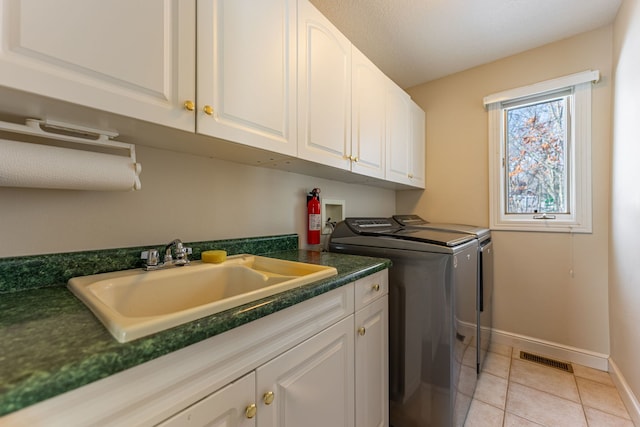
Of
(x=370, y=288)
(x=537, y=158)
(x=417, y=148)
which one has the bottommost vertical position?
(x=370, y=288)

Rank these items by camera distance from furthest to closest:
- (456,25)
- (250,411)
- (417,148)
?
(417,148) → (456,25) → (250,411)

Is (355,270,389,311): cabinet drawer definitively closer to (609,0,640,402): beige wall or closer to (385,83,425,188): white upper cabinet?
(385,83,425,188): white upper cabinet

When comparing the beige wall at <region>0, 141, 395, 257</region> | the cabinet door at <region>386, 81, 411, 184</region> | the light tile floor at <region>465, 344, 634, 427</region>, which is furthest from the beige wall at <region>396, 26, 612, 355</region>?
the beige wall at <region>0, 141, 395, 257</region>

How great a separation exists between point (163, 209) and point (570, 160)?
2793mm

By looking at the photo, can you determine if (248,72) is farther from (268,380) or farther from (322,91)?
(268,380)

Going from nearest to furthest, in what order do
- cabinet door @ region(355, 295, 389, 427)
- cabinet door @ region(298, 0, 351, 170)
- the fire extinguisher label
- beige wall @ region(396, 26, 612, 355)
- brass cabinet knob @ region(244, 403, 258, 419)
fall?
brass cabinet knob @ region(244, 403, 258, 419) → cabinet door @ region(355, 295, 389, 427) → cabinet door @ region(298, 0, 351, 170) → the fire extinguisher label → beige wall @ region(396, 26, 612, 355)

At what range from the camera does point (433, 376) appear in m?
1.31

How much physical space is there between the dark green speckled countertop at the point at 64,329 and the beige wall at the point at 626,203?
1.63 metres

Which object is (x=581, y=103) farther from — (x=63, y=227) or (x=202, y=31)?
(x=63, y=227)

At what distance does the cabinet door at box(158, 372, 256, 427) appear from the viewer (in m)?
0.55

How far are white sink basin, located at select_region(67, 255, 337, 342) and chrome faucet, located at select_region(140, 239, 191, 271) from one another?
0.03 m

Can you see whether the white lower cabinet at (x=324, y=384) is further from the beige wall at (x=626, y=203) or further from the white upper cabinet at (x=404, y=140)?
the beige wall at (x=626, y=203)

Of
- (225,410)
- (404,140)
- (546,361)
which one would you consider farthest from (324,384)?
(546,361)

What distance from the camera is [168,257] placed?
1027mm
